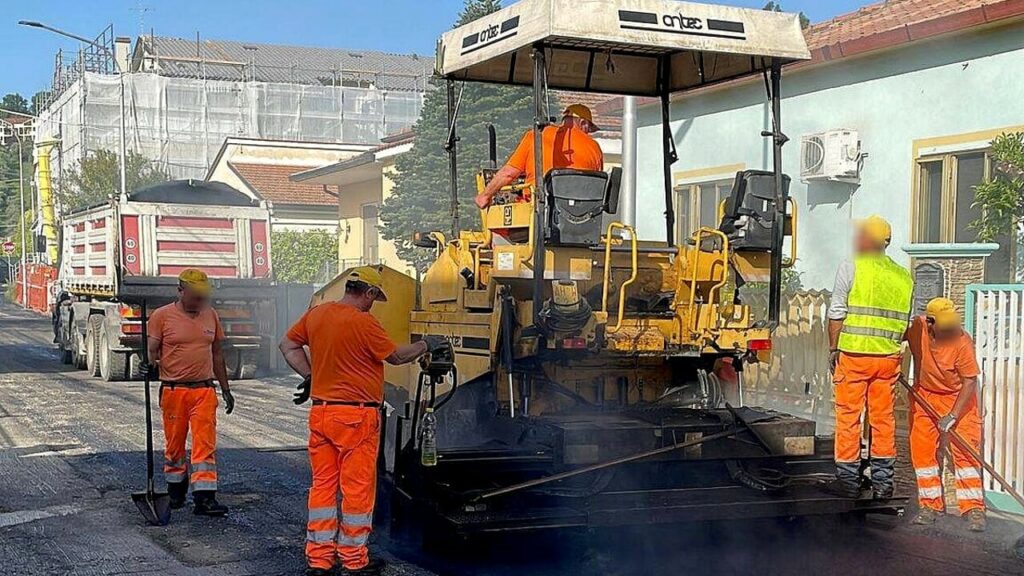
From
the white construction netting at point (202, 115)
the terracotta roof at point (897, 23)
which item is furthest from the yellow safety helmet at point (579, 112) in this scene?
the white construction netting at point (202, 115)

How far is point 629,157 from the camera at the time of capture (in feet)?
46.6

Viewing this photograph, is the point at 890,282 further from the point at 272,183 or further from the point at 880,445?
the point at 272,183

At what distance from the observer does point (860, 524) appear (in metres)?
7.11

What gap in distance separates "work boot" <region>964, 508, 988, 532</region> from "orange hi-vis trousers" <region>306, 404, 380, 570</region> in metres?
3.85

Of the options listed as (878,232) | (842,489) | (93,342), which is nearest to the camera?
(842,489)

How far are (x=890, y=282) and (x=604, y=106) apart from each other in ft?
35.3

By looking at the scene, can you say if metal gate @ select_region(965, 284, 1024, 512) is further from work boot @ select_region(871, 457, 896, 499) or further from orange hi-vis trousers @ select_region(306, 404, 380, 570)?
orange hi-vis trousers @ select_region(306, 404, 380, 570)

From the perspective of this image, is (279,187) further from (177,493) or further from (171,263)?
(177,493)

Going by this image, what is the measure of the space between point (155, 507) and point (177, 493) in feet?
1.23

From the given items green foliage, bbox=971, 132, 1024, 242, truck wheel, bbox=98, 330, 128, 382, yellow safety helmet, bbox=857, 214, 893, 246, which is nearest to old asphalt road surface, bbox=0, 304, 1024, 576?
yellow safety helmet, bbox=857, 214, 893, 246

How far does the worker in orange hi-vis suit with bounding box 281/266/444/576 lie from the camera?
6.11 metres

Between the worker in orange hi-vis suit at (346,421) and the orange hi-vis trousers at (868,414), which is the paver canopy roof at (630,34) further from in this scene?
the orange hi-vis trousers at (868,414)

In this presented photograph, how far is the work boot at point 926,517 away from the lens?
24.7ft

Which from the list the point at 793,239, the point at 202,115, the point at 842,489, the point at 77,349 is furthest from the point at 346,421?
the point at 202,115
